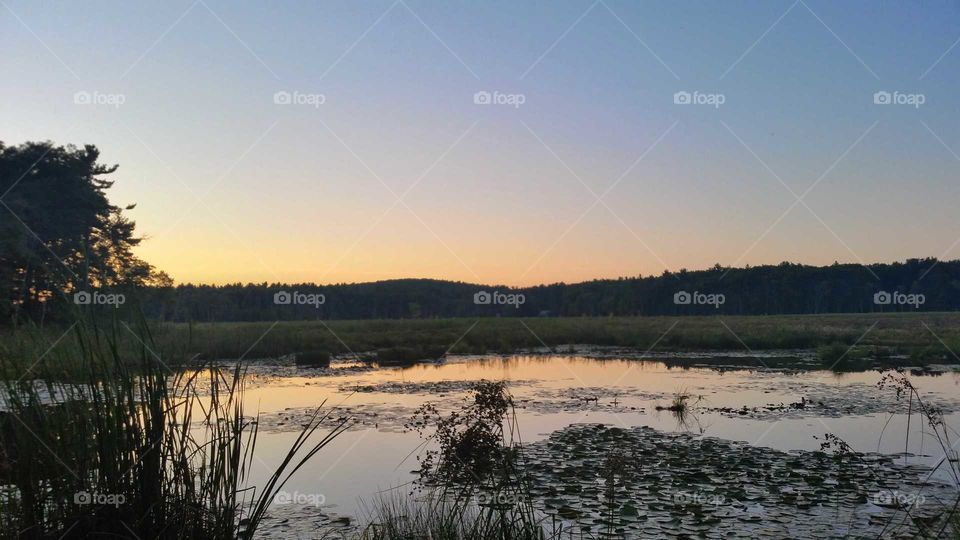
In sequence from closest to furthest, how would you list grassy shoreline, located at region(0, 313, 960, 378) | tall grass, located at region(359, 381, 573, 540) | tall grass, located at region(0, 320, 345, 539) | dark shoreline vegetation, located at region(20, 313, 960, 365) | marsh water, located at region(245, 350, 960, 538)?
tall grass, located at region(0, 320, 345, 539) → tall grass, located at region(359, 381, 573, 540) → marsh water, located at region(245, 350, 960, 538) → grassy shoreline, located at region(0, 313, 960, 378) → dark shoreline vegetation, located at region(20, 313, 960, 365)

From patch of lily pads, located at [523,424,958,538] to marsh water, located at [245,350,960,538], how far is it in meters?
0.04

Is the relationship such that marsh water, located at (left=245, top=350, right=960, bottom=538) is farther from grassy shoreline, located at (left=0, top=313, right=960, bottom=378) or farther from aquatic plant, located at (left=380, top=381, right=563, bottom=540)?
grassy shoreline, located at (left=0, top=313, right=960, bottom=378)

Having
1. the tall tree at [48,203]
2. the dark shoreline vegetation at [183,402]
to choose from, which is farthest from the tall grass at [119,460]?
the tall tree at [48,203]

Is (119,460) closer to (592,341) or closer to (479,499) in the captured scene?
(479,499)

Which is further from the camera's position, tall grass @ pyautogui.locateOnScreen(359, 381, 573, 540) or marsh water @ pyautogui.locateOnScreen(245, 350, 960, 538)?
marsh water @ pyautogui.locateOnScreen(245, 350, 960, 538)

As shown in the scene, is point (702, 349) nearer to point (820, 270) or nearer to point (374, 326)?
point (374, 326)

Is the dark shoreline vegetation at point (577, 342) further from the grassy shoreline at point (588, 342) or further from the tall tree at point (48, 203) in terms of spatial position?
the tall tree at point (48, 203)

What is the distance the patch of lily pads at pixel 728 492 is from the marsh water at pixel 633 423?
0.14 ft

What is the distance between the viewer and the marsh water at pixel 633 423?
8023 millimetres

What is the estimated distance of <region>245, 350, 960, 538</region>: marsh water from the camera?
802 cm

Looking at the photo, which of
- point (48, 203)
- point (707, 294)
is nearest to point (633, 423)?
point (48, 203)

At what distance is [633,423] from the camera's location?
13523mm

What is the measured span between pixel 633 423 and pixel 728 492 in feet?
16.8

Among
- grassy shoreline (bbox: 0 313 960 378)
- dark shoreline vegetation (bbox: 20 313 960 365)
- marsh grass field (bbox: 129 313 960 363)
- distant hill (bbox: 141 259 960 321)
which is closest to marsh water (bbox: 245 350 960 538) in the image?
dark shoreline vegetation (bbox: 20 313 960 365)
